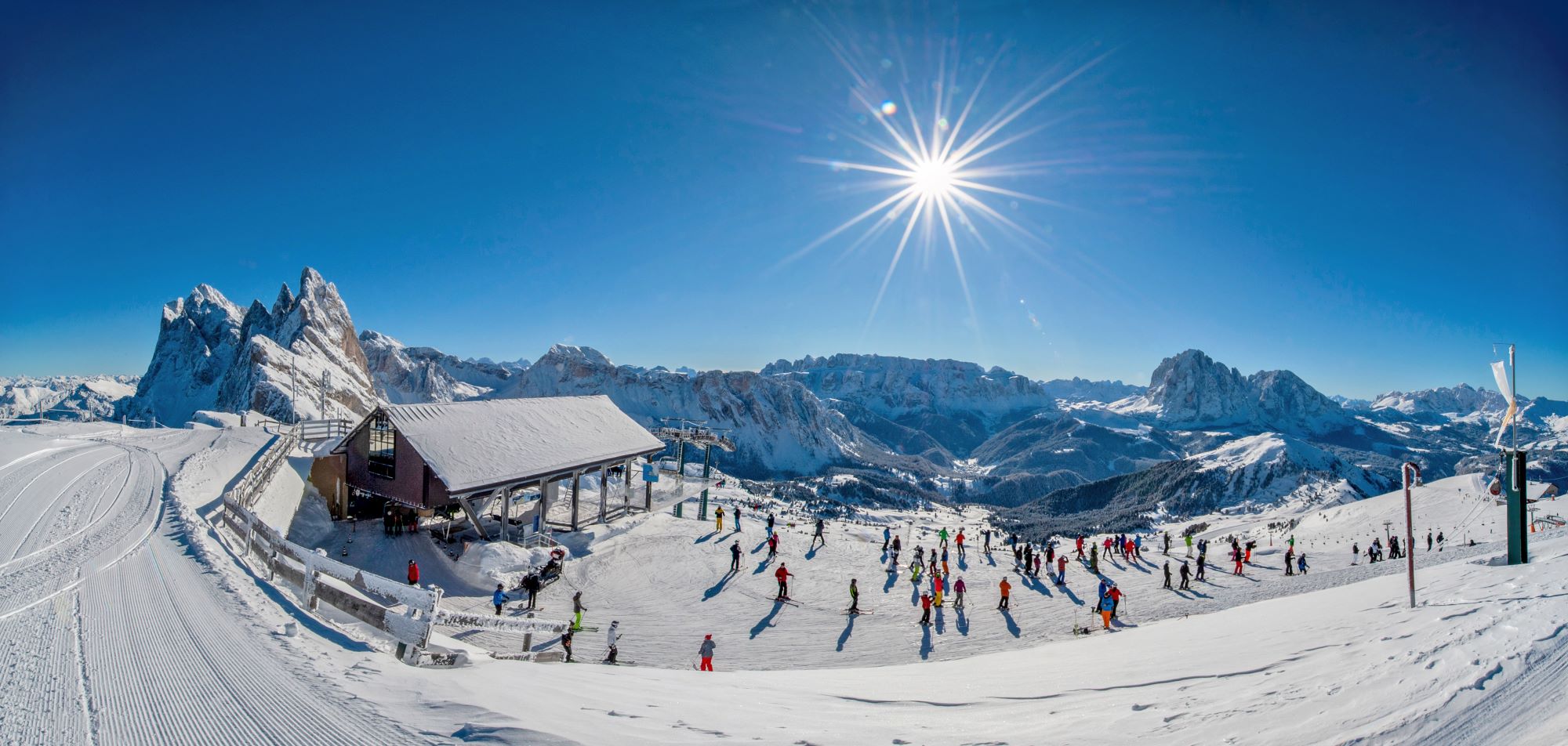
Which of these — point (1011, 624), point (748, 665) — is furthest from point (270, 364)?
point (1011, 624)

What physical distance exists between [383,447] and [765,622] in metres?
19.8

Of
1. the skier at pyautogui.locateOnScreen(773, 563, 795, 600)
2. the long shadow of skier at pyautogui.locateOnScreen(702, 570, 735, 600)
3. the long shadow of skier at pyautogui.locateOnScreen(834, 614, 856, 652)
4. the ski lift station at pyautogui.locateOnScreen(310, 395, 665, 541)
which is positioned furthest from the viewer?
the ski lift station at pyautogui.locateOnScreen(310, 395, 665, 541)

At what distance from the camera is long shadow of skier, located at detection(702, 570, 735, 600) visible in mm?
21931

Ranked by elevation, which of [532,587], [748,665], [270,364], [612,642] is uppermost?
[270,364]

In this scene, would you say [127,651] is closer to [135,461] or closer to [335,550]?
[335,550]

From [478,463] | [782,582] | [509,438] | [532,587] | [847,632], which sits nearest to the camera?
[847,632]

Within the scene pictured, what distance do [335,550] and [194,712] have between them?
1970 centimetres

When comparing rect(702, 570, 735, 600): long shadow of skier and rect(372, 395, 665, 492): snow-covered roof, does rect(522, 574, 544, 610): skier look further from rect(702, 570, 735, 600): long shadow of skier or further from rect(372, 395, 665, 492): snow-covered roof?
rect(372, 395, 665, 492): snow-covered roof

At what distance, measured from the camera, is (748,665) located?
1591cm

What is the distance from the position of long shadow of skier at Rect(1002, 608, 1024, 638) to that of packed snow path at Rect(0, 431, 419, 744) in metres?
17.4

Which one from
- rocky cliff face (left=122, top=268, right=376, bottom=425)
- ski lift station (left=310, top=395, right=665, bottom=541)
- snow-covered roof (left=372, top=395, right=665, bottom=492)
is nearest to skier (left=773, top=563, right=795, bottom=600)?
ski lift station (left=310, top=395, right=665, bottom=541)

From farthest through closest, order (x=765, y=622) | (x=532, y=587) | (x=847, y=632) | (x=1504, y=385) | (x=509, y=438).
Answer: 1. (x=509, y=438)
2. (x=532, y=587)
3. (x=765, y=622)
4. (x=847, y=632)
5. (x=1504, y=385)

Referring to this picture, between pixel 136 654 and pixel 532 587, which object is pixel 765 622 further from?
pixel 136 654

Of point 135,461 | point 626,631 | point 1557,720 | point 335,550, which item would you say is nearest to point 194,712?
point 626,631
